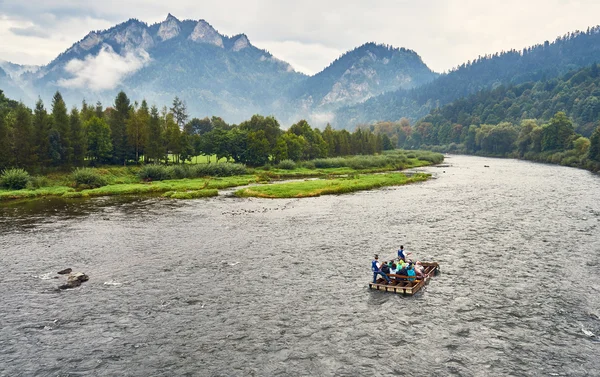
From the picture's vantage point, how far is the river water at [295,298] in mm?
24016

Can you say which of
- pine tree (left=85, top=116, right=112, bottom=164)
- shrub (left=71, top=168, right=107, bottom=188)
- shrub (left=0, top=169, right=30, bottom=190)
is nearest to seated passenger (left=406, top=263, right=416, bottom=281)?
shrub (left=71, top=168, right=107, bottom=188)

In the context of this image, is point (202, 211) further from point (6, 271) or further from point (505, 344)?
point (505, 344)

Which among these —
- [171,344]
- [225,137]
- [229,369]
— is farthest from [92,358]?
[225,137]

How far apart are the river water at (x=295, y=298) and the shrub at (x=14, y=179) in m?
31.1

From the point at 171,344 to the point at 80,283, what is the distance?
15526 mm

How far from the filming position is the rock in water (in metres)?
35.2

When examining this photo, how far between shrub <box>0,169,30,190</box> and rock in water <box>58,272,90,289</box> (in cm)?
6641

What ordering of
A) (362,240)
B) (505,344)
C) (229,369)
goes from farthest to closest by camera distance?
(362,240) → (505,344) → (229,369)

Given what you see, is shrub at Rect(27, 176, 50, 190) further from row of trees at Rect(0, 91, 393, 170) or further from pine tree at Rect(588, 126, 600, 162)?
pine tree at Rect(588, 126, 600, 162)

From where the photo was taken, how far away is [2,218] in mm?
64125

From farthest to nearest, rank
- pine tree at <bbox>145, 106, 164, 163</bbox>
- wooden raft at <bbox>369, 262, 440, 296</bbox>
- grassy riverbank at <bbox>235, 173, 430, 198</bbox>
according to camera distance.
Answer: pine tree at <bbox>145, 106, 164, 163</bbox> < grassy riverbank at <bbox>235, 173, 430, 198</bbox> < wooden raft at <bbox>369, 262, 440, 296</bbox>

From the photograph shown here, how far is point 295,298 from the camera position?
32.9 m

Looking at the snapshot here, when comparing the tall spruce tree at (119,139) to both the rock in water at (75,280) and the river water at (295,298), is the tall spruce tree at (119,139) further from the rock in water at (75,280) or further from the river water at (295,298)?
the rock in water at (75,280)

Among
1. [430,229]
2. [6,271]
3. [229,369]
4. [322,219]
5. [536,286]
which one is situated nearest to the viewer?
[229,369]
